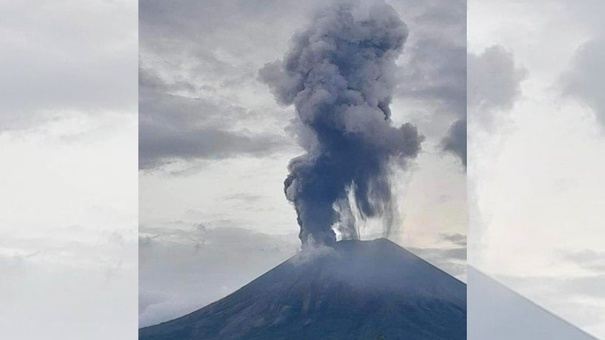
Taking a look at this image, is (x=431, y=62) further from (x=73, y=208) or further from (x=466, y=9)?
(x=73, y=208)

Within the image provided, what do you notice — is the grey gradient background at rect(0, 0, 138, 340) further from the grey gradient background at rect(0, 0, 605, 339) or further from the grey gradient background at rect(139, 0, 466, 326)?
the grey gradient background at rect(139, 0, 466, 326)

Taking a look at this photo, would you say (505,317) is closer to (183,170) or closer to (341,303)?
(341,303)

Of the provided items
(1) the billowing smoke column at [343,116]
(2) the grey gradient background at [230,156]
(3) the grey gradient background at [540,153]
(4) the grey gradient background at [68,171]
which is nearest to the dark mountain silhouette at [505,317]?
(3) the grey gradient background at [540,153]

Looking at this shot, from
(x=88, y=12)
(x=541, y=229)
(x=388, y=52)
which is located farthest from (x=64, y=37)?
(x=541, y=229)

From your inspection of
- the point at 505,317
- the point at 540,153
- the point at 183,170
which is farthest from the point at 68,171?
the point at 540,153

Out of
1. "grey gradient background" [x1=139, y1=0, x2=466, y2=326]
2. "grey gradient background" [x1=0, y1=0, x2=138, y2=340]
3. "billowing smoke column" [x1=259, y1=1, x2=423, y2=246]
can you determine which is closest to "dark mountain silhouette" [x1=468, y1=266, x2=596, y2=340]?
"grey gradient background" [x1=139, y1=0, x2=466, y2=326]

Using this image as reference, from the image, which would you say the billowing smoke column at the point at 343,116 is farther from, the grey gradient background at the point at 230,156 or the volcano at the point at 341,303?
the volcano at the point at 341,303

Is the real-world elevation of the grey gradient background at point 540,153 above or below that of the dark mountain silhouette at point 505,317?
above
